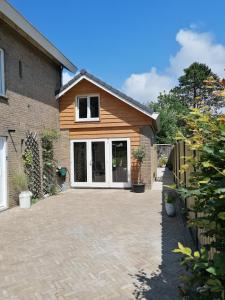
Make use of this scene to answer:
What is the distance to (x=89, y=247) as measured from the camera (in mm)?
6016

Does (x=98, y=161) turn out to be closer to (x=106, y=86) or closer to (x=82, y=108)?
(x=82, y=108)

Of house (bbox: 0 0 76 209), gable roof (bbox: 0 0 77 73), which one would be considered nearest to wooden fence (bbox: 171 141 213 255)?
house (bbox: 0 0 76 209)

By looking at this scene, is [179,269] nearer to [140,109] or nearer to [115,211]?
[115,211]

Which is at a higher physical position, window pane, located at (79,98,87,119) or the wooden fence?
window pane, located at (79,98,87,119)

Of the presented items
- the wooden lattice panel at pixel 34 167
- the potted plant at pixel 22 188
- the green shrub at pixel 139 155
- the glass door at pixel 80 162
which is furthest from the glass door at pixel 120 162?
the potted plant at pixel 22 188

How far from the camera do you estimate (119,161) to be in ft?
46.2

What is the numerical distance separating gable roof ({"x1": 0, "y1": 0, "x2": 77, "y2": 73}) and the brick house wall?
0.65 feet

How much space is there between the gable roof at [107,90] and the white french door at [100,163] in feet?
5.12

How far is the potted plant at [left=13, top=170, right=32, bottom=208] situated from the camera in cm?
1014

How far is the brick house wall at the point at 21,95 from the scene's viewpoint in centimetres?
1014

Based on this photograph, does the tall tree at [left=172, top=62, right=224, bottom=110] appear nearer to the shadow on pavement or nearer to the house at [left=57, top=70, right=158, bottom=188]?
the house at [left=57, top=70, right=158, bottom=188]

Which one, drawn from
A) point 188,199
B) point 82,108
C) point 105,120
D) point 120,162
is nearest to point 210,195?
point 188,199

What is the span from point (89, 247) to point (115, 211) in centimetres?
342

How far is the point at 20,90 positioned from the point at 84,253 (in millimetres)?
7163
